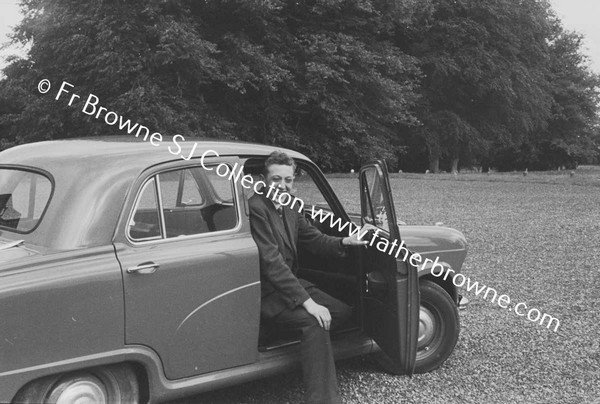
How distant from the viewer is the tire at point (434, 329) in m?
4.74

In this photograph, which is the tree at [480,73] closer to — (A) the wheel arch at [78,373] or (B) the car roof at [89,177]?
(B) the car roof at [89,177]

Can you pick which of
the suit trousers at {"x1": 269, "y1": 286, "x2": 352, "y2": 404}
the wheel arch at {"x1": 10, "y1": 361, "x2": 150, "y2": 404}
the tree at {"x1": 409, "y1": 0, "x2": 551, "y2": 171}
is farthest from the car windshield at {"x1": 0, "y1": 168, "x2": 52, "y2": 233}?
the tree at {"x1": 409, "y1": 0, "x2": 551, "y2": 171}

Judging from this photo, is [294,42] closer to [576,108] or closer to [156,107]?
[156,107]

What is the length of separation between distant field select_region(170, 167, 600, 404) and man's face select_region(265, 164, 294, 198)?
149 cm

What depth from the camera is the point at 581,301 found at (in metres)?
6.95

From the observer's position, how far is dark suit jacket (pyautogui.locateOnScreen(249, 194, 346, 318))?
3787 millimetres

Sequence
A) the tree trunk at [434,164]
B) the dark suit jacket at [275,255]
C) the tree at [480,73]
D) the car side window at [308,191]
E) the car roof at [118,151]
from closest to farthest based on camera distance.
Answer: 1. the car roof at [118,151]
2. the dark suit jacket at [275,255]
3. the car side window at [308,191]
4. the tree at [480,73]
5. the tree trunk at [434,164]

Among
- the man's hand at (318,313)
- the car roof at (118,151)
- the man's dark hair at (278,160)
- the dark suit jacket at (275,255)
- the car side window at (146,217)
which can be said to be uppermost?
the car roof at (118,151)

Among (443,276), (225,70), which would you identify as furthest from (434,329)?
(225,70)

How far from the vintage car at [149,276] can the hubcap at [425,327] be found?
49cm

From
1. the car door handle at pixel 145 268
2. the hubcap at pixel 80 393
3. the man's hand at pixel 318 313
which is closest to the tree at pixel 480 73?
the man's hand at pixel 318 313

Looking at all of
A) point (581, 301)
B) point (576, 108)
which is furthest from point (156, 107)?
point (576, 108)

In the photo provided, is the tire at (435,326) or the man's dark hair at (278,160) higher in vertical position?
the man's dark hair at (278,160)

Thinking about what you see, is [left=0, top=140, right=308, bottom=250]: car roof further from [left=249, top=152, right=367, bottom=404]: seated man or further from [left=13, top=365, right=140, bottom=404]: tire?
[left=13, top=365, right=140, bottom=404]: tire
